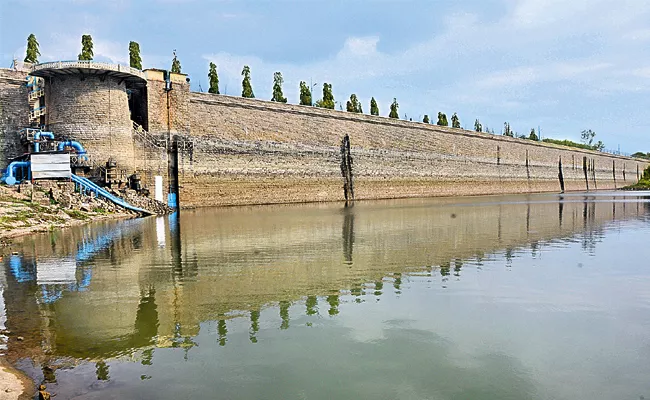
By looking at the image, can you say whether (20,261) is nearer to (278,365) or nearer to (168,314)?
(168,314)

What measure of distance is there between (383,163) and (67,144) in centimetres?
2700

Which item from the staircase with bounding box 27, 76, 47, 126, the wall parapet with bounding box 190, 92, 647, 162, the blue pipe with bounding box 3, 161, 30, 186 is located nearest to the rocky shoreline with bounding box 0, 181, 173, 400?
the blue pipe with bounding box 3, 161, 30, 186

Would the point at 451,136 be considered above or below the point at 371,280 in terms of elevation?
above

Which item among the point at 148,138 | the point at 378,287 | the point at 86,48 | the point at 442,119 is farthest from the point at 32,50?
the point at 442,119

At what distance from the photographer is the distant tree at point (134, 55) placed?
30.4m

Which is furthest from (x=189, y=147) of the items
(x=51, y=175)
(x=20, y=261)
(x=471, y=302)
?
(x=471, y=302)

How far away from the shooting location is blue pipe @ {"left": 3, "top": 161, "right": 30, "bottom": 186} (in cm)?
2195

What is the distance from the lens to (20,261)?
10.7m

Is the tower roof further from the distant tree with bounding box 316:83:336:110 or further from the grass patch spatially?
the distant tree with bounding box 316:83:336:110

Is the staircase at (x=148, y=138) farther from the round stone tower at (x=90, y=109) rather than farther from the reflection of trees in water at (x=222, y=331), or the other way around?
the reflection of trees in water at (x=222, y=331)

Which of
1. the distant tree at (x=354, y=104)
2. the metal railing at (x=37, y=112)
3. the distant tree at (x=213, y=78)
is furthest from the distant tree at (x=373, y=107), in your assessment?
the metal railing at (x=37, y=112)

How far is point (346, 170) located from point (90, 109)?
20.9m

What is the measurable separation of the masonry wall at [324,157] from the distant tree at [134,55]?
153 inches

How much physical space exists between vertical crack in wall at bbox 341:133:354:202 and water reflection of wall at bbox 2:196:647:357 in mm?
22618
